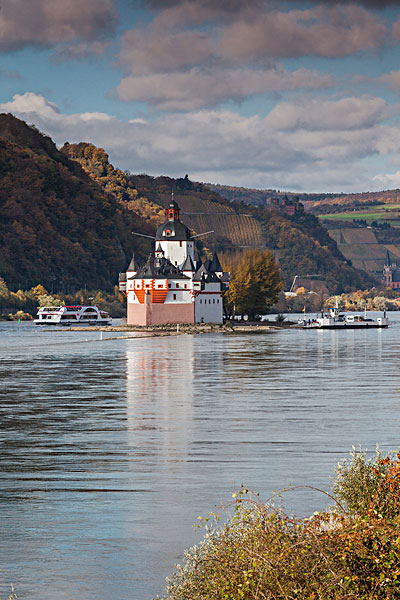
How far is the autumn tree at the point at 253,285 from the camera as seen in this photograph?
615 ft

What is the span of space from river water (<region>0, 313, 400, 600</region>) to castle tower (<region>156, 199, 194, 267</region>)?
421 feet

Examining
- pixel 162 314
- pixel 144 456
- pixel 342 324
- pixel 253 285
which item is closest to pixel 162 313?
pixel 162 314

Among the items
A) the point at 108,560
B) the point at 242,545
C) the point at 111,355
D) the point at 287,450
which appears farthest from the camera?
the point at 111,355

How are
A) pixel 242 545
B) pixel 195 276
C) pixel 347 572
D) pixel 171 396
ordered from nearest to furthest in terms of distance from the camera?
pixel 347 572 → pixel 242 545 → pixel 171 396 → pixel 195 276

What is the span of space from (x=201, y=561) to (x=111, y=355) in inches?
3137

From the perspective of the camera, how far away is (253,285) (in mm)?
188250

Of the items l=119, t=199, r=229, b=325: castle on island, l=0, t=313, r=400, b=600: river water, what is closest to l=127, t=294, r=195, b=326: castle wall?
l=119, t=199, r=229, b=325: castle on island

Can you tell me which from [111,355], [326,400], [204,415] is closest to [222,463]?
[204,415]

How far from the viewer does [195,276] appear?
179625 mm

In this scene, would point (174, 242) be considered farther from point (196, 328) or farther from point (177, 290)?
point (196, 328)

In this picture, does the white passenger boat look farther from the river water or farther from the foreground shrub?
the foreground shrub

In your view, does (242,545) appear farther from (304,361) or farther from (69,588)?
(304,361)

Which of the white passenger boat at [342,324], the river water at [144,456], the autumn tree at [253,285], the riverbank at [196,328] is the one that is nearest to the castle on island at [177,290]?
the riverbank at [196,328]

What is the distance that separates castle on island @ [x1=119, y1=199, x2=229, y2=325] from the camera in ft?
587
